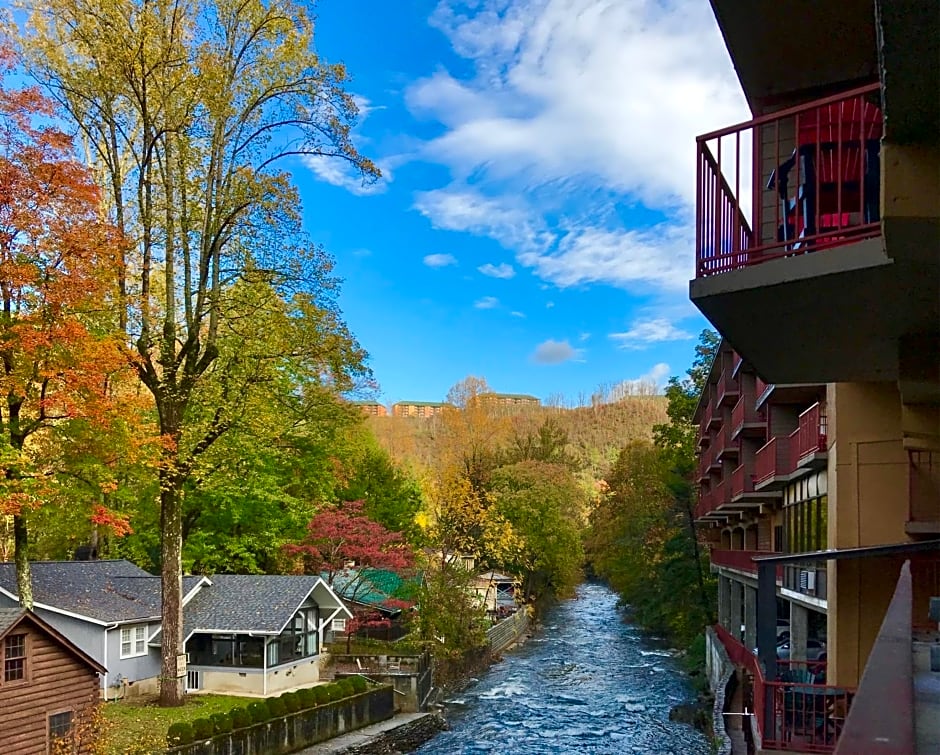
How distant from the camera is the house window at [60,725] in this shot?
2023 centimetres

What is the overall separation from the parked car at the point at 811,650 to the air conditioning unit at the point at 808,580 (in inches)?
200

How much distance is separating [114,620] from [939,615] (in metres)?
29.8

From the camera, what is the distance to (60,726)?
20516 mm

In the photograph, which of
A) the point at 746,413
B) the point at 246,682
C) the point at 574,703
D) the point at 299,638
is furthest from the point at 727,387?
the point at 246,682

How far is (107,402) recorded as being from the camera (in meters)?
22.2

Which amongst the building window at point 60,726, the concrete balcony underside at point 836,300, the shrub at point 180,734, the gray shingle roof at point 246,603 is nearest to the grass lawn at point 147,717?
the shrub at point 180,734

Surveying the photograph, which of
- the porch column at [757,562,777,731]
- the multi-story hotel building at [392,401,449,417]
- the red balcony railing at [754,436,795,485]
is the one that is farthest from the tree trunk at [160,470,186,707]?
the multi-story hotel building at [392,401,449,417]

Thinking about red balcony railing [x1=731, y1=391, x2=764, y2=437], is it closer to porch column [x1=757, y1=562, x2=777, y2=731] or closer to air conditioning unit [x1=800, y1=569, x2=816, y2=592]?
air conditioning unit [x1=800, y1=569, x2=816, y2=592]

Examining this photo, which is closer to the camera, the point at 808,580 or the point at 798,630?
the point at 808,580

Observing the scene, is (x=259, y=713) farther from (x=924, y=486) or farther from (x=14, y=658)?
(x=924, y=486)

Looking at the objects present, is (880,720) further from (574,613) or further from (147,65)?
(574,613)

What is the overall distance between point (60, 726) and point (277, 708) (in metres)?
6.37

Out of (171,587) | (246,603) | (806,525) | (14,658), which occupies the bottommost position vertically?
(246,603)

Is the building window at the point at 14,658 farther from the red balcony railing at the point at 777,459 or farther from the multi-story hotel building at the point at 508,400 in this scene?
the multi-story hotel building at the point at 508,400
